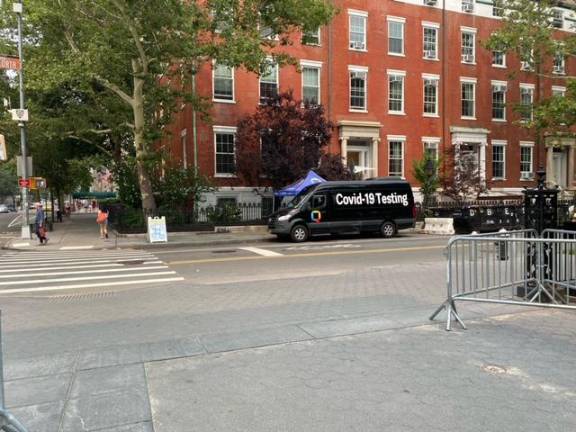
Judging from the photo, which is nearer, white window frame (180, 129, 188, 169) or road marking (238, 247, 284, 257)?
road marking (238, 247, 284, 257)

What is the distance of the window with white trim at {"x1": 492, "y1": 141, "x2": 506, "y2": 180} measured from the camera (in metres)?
34.2

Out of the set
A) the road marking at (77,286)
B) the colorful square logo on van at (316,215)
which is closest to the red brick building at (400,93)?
the colorful square logo on van at (316,215)

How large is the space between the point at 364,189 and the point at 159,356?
15.9m

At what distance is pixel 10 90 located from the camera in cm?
2777

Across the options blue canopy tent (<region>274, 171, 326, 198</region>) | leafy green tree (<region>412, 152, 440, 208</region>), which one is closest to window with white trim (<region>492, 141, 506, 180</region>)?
leafy green tree (<region>412, 152, 440, 208</region>)

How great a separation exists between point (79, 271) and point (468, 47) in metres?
30.5

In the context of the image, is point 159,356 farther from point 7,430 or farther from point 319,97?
point 319,97

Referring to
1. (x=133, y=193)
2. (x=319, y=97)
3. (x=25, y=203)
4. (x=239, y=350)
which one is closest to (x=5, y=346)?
(x=239, y=350)

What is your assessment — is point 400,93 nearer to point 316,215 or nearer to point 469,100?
point 469,100

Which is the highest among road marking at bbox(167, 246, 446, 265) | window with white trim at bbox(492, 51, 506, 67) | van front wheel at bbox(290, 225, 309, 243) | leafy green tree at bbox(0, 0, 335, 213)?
window with white trim at bbox(492, 51, 506, 67)

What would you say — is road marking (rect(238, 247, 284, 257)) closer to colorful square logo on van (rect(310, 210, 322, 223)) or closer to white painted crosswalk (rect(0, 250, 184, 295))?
white painted crosswalk (rect(0, 250, 184, 295))

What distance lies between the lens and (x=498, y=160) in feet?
113

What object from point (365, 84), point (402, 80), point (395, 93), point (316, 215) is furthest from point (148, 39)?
point (402, 80)

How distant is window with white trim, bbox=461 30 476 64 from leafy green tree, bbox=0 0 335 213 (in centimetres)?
1612
